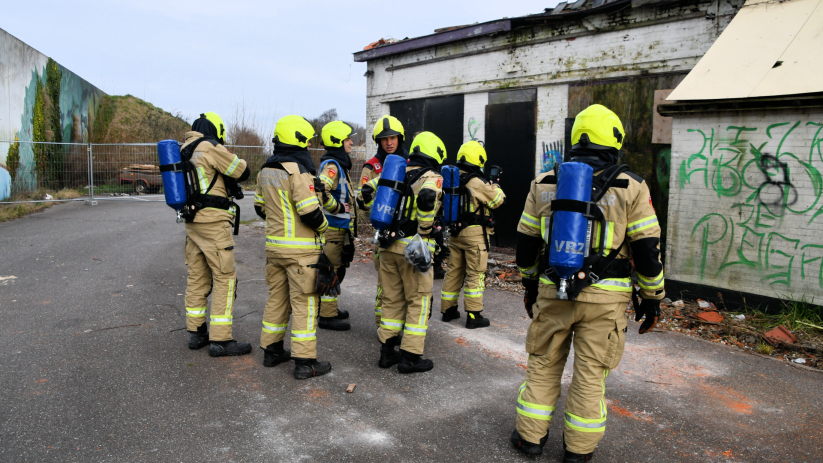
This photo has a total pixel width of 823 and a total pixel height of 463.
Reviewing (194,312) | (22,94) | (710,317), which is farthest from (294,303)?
(22,94)

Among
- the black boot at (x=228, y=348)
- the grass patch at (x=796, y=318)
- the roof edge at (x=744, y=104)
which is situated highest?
the roof edge at (x=744, y=104)

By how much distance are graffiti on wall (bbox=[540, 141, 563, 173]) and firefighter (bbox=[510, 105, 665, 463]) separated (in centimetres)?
585

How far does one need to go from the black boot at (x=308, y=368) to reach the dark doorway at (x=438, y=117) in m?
6.92

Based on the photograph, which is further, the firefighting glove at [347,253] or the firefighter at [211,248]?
the firefighting glove at [347,253]

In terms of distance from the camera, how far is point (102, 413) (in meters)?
Answer: 3.49

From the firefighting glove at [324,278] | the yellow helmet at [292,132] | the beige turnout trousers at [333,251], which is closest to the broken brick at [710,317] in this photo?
the beige turnout trousers at [333,251]

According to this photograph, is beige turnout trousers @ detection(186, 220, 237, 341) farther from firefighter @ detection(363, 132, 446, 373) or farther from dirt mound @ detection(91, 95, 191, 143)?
dirt mound @ detection(91, 95, 191, 143)

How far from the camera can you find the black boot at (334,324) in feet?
17.9

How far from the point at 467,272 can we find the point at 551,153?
412 cm

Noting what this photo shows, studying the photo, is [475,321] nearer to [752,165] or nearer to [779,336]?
[779,336]

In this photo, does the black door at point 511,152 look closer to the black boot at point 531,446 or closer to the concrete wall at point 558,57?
the concrete wall at point 558,57

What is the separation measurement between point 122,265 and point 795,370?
8.32 m

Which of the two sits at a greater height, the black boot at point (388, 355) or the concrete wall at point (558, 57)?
the concrete wall at point (558, 57)

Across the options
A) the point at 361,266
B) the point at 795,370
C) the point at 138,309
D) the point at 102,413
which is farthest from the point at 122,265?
the point at 795,370
